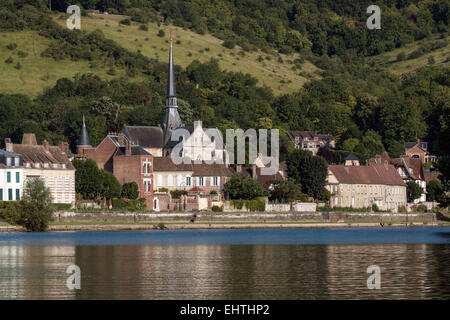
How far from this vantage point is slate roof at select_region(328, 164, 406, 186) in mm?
139125

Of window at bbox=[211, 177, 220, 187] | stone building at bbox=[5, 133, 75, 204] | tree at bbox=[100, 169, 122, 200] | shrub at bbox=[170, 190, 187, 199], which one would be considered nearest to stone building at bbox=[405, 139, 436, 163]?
window at bbox=[211, 177, 220, 187]

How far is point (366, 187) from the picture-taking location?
465 feet

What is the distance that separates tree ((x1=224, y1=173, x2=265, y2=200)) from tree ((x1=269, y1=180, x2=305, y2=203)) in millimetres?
1608

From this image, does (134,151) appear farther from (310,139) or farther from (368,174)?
(310,139)

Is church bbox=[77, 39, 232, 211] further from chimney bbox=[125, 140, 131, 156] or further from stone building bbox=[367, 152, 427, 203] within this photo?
stone building bbox=[367, 152, 427, 203]

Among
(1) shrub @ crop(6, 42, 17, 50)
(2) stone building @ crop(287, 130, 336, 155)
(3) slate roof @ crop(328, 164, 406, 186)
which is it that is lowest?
(3) slate roof @ crop(328, 164, 406, 186)

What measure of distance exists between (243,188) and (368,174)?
3068 cm

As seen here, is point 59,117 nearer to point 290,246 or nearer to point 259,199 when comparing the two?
point 259,199

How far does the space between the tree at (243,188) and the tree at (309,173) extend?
9.21 meters

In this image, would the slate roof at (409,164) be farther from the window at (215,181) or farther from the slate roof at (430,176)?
the window at (215,181)

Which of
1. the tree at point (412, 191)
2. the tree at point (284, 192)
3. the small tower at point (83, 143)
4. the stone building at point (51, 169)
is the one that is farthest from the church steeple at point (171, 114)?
the stone building at point (51, 169)

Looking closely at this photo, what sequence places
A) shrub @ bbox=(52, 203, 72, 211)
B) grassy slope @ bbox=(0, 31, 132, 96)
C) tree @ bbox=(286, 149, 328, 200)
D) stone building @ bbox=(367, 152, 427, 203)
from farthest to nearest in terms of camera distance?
grassy slope @ bbox=(0, 31, 132, 96) < stone building @ bbox=(367, 152, 427, 203) < tree @ bbox=(286, 149, 328, 200) < shrub @ bbox=(52, 203, 72, 211)

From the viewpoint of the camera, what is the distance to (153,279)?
46000 mm
